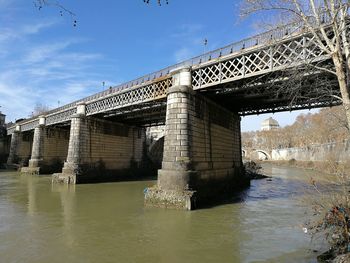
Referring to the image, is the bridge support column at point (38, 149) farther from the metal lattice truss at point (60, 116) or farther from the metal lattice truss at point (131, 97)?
the metal lattice truss at point (131, 97)

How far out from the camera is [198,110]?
19000 millimetres

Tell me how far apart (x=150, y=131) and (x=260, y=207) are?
134 ft

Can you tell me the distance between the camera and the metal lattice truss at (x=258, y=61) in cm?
1445

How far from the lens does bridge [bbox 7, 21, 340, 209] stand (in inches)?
607

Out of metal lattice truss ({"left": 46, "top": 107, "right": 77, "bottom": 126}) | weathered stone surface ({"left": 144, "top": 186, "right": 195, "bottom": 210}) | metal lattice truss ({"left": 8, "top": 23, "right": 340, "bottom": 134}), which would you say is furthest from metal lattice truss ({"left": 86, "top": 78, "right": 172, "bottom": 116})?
weathered stone surface ({"left": 144, "top": 186, "right": 195, "bottom": 210})

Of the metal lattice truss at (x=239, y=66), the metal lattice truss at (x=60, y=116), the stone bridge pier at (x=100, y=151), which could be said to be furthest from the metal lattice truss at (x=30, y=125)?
the metal lattice truss at (x=239, y=66)

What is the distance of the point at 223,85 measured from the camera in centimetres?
1897

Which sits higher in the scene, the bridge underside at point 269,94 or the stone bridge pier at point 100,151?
the bridge underside at point 269,94

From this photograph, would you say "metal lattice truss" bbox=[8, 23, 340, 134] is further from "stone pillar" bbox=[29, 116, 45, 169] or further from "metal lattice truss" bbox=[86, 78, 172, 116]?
"stone pillar" bbox=[29, 116, 45, 169]

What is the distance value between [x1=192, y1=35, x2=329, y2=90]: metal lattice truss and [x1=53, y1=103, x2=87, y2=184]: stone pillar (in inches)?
642

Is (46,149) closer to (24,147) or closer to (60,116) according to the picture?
(60,116)

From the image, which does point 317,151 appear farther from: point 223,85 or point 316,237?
point 316,237

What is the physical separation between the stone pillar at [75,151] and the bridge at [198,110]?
0.33 ft

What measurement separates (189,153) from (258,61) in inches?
259
